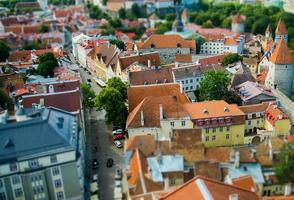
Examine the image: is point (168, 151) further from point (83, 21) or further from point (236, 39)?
point (83, 21)

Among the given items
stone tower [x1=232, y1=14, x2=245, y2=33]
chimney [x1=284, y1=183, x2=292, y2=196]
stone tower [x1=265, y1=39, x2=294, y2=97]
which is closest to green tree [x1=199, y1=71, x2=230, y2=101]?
stone tower [x1=265, y1=39, x2=294, y2=97]

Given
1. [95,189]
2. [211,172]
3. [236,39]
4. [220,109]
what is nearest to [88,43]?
[236,39]

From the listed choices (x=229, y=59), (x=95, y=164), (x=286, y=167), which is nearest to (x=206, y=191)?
(x=286, y=167)

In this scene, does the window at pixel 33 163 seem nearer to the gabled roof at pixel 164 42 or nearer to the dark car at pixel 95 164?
the dark car at pixel 95 164

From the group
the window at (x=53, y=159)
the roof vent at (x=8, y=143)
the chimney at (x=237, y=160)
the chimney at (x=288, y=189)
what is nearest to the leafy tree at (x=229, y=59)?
the chimney at (x=237, y=160)

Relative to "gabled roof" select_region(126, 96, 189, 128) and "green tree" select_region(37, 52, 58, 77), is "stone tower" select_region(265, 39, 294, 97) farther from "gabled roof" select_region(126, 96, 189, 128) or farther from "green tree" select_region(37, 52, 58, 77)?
"green tree" select_region(37, 52, 58, 77)

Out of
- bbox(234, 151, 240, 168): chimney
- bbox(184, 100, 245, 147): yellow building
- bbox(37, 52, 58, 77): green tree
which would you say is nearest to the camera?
bbox(234, 151, 240, 168): chimney

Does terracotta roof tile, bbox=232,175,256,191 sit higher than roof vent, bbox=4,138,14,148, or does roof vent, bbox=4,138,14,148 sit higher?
roof vent, bbox=4,138,14,148
